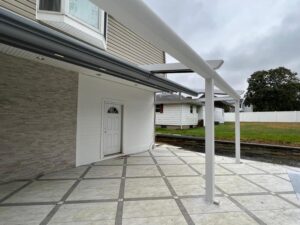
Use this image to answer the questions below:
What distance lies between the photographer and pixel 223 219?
10.4ft

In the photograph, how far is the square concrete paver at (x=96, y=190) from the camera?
3.94 metres

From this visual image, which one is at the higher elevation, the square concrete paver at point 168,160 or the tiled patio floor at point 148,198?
the square concrete paver at point 168,160

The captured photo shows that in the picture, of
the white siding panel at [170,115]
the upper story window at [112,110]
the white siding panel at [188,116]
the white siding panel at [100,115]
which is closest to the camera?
the white siding panel at [100,115]

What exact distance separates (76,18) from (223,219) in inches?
193

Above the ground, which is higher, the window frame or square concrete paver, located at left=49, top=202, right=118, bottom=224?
the window frame

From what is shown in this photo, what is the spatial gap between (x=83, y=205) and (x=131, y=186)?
1199 millimetres

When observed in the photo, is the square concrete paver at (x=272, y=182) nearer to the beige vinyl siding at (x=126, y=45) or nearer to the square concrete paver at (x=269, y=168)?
the square concrete paver at (x=269, y=168)

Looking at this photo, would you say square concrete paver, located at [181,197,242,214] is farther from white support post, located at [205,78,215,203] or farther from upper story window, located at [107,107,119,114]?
upper story window, located at [107,107,119,114]

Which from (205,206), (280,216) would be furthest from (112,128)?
(280,216)

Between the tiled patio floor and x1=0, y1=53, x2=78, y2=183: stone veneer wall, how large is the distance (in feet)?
1.30

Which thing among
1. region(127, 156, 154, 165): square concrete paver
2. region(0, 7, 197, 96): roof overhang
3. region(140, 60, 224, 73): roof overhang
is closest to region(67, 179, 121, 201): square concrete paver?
region(127, 156, 154, 165): square concrete paver

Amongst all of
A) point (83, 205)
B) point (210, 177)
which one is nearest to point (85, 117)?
point (83, 205)

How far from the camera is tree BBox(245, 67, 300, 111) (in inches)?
1396

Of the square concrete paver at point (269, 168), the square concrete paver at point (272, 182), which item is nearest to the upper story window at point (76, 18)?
the square concrete paver at point (272, 182)
